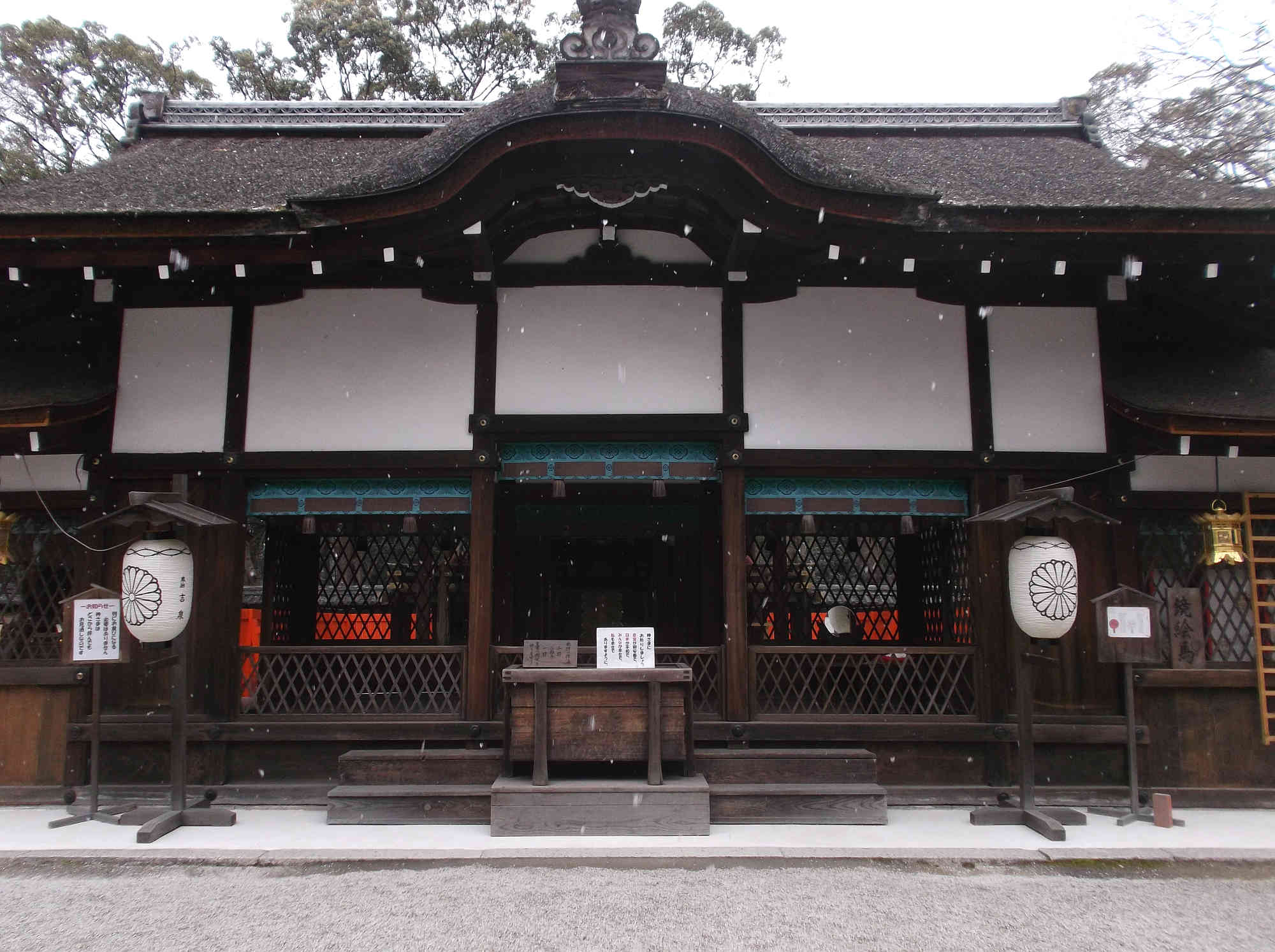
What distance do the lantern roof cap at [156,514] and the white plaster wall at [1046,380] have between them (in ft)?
20.3

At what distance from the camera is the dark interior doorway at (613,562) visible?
943 cm

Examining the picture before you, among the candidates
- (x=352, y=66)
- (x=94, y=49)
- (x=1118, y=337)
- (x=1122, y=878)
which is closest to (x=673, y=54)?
(x=352, y=66)

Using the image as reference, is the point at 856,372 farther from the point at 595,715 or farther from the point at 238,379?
the point at 238,379

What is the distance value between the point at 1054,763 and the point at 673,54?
20.2 metres

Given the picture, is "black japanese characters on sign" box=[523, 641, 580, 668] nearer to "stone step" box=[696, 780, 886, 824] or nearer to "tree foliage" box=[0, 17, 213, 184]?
"stone step" box=[696, 780, 886, 824]

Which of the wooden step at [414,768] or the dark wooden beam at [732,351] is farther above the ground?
the dark wooden beam at [732,351]

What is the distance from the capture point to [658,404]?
718 centimetres

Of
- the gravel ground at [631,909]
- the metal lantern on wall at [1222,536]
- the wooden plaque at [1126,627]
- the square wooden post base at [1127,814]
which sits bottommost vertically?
the gravel ground at [631,909]

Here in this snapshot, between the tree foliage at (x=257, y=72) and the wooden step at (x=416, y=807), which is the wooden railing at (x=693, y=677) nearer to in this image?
the wooden step at (x=416, y=807)

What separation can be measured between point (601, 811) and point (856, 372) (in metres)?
4.02

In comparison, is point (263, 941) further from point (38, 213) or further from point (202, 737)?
point (38, 213)

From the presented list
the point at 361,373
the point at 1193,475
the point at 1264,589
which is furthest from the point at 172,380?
the point at 1264,589

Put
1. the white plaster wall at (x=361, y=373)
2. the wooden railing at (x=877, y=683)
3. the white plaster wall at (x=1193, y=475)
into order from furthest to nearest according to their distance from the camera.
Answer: the white plaster wall at (x=361, y=373)
the white plaster wall at (x=1193, y=475)
the wooden railing at (x=877, y=683)

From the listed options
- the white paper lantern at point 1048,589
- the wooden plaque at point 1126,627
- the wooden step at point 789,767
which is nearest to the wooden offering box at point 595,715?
the wooden step at point 789,767
